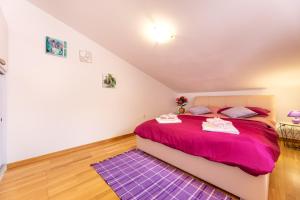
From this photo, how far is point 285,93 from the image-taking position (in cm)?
304

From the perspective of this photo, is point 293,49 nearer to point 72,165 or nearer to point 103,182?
point 103,182

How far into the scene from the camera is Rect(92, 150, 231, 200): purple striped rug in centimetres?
158

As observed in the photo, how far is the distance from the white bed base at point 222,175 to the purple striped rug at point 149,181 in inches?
3.7

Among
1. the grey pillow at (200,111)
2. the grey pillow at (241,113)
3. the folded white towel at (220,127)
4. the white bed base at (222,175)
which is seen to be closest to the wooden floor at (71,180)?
the white bed base at (222,175)

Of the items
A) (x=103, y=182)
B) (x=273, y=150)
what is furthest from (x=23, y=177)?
(x=273, y=150)

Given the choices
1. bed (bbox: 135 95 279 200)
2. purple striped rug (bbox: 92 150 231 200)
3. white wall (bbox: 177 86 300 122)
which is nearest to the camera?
bed (bbox: 135 95 279 200)

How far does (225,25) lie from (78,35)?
8.83ft

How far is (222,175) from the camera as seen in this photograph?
5.31 feet

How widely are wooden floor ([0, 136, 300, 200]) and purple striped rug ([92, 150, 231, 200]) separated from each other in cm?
16

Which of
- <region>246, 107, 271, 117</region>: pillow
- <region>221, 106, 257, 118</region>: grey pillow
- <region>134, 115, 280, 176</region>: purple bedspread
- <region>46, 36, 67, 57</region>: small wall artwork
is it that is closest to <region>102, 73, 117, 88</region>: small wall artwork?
<region>46, 36, 67, 57</region>: small wall artwork

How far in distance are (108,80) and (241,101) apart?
330 centimetres

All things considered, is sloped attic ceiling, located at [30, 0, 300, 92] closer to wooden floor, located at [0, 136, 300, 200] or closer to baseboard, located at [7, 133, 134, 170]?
wooden floor, located at [0, 136, 300, 200]

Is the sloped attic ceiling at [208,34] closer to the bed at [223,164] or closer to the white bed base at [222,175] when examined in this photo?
the bed at [223,164]

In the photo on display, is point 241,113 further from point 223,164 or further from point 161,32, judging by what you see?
point 161,32
